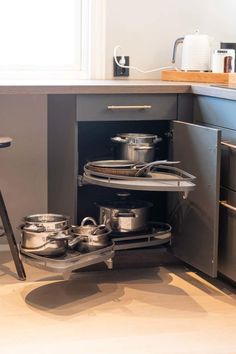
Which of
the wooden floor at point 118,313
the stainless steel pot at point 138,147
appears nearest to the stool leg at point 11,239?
the wooden floor at point 118,313

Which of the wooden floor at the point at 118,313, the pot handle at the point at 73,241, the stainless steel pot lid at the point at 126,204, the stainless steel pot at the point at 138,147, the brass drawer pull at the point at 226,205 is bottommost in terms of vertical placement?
the wooden floor at the point at 118,313

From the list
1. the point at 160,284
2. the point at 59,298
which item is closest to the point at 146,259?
the point at 160,284

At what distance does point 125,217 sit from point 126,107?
0.45 meters

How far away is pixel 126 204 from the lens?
3.09 m

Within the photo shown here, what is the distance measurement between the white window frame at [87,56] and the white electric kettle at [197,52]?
1.35 feet

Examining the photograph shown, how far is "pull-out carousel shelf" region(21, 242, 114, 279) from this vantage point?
2.62 metres

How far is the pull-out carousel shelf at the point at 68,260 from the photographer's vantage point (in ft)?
8.58

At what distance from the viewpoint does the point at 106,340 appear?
2.35 metres

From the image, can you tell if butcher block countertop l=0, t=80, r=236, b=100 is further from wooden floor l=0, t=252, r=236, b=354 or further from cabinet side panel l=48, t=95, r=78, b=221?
wooden floor l=0, t=252, r=236, b=354

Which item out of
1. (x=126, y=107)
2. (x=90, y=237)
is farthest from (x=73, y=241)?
(x=126, y=107)

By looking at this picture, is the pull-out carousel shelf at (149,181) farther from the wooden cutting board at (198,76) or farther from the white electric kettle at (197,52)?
the white electric kettle at (197,52)

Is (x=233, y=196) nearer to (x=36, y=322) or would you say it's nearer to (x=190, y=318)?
(x=190, y=318)

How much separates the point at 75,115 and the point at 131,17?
3.01 feet

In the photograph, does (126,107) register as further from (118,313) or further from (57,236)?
(118,313)
